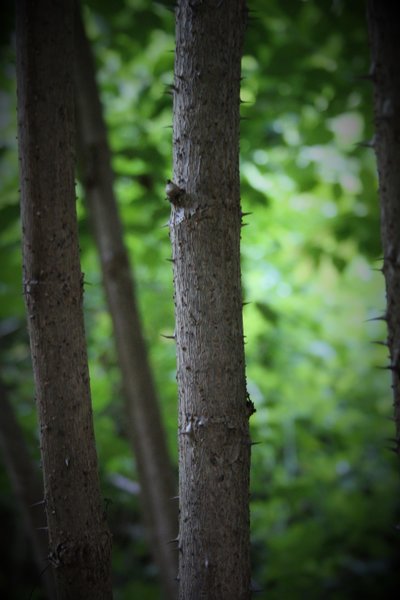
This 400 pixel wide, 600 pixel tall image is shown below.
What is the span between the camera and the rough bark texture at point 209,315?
1140 millimetres

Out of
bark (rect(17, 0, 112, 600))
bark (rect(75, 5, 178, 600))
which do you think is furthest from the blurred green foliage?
bark (rect(17, 0, 112, 600))

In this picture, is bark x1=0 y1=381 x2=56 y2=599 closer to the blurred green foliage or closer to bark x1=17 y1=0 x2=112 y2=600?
the blurred green foliage

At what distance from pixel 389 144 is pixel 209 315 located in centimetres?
80

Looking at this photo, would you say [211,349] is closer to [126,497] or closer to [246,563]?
[246,563]

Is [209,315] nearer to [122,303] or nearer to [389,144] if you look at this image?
[389,144]

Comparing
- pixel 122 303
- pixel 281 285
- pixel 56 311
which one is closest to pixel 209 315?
pixel 56 311

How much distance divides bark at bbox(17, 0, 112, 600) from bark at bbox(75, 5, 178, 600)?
3.58 ft

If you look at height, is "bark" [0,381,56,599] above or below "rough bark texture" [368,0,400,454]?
below

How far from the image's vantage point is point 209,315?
1139 mm

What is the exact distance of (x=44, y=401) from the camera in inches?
47.1

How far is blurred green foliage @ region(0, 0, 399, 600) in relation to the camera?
2.60 m

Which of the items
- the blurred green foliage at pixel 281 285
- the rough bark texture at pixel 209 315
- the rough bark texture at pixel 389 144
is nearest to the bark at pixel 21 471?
the blurred green foliage at pixel 281 285

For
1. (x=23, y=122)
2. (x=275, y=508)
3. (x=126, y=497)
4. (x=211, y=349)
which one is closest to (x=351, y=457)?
(x=275, y=508)

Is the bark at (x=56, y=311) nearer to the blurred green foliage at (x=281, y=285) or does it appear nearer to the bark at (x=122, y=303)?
the blurred green foliage at (x=281, y=285)
